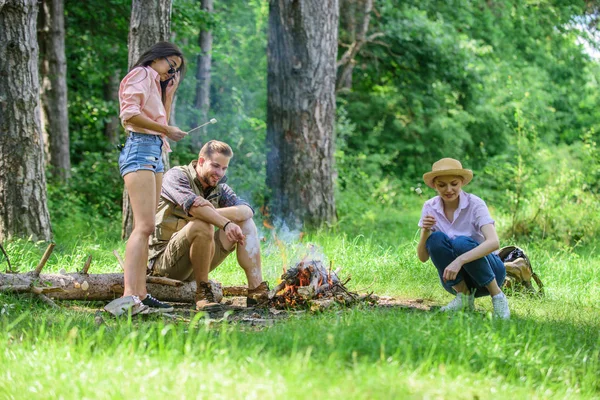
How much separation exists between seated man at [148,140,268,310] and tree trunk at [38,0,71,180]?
26.1 feet

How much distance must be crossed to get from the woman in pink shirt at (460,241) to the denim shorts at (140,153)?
2057 millimetres

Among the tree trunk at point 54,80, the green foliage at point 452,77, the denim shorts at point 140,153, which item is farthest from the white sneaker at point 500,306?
the green foliage at point 452,77

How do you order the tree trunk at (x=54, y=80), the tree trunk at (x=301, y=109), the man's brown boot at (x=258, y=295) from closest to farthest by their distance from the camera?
the man's brown boot at (x=258, y=295) → the tree trunk at (x=301, y=109) → the tree trunk at (x=54, y=80)

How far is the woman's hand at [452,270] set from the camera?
573 centimetres

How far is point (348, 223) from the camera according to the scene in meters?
12.6

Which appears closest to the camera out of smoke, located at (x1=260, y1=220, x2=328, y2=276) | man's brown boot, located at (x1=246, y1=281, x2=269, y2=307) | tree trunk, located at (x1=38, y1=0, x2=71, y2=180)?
man's brown boot, located at (x1=246, y1=281, x2=269, y2=307)

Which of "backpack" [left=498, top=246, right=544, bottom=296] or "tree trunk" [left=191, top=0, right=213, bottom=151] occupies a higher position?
"tree trunk" [left=191, top=0, right=213, bottom=151]

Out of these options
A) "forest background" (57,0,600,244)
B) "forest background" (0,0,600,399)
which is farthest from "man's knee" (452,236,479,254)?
"forest background" (57,0,600,244)

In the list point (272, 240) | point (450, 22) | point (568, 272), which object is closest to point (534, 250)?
point (568, 272)

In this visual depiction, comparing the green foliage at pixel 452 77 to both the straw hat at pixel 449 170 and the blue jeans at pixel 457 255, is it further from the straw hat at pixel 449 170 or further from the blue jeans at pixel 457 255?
the blue jeans at pixel 457 255

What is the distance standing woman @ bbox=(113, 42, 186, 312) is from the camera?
588cm

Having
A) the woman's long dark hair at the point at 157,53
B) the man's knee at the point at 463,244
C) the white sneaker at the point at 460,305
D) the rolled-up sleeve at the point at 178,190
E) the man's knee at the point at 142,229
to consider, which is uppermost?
the woman's long dark hair at the point at 157,53

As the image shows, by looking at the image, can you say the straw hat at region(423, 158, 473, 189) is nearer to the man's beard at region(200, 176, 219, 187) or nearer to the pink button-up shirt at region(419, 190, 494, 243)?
the pink button-up shirt at region(419, 190, 494, 243)

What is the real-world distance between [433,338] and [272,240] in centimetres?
531
